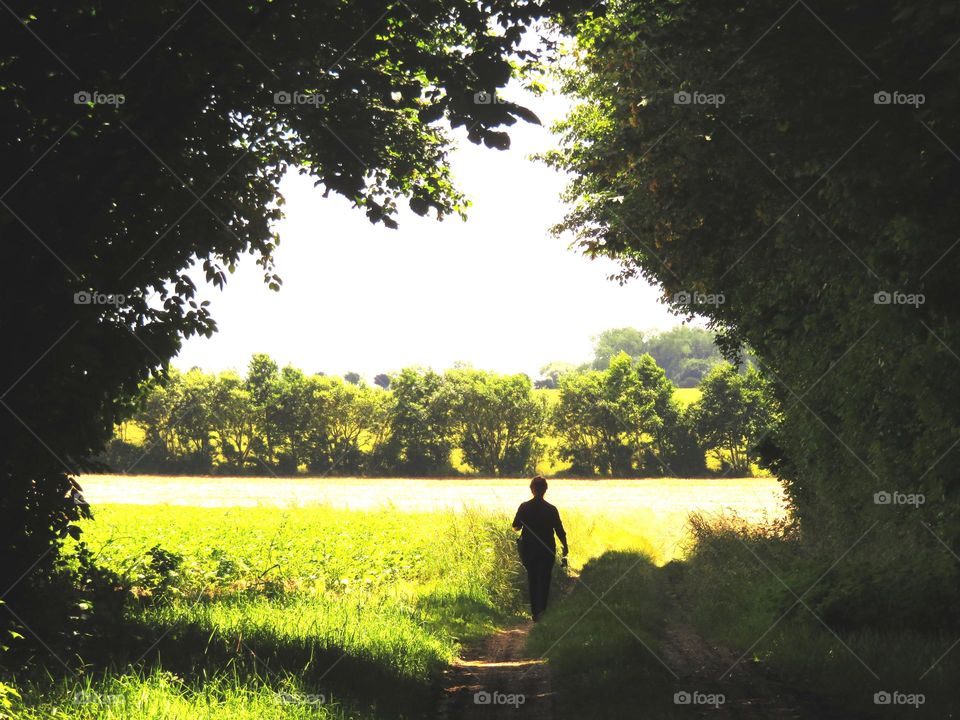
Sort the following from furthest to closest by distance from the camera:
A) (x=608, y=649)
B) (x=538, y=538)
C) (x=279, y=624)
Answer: (x=538, y=538), (x=608, y=649), (x=279, y=624)

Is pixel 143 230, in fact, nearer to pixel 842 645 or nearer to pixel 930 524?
pixel 842 645

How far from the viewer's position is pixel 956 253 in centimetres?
804

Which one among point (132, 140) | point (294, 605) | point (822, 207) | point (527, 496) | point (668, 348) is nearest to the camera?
point (132, 140)

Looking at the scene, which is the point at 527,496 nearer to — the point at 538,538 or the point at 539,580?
the point at 539,580

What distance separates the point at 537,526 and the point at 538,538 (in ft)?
0.60

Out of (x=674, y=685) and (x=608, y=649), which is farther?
(x=608, y=649)

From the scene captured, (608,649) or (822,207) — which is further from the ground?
(822,207)

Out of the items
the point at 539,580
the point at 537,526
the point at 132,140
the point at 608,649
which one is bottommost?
the point at 608,649

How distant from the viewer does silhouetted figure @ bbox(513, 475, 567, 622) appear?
41.8 ft

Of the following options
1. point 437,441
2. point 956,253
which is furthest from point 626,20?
point 437,441

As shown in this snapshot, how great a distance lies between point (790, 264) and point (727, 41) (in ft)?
15.8

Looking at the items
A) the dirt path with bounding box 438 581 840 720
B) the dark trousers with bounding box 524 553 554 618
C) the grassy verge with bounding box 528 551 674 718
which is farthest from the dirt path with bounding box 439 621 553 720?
the dark trousers with bounding box 524 553 554 618

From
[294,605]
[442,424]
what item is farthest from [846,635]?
[442,424]

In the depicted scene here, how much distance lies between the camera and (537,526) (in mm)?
12734
